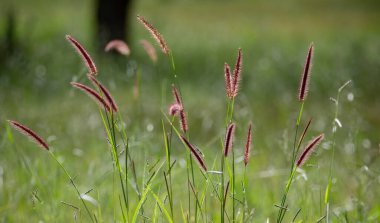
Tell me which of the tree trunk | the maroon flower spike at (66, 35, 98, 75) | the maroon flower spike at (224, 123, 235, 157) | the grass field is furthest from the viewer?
the tree trunk

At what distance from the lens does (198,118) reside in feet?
25.2

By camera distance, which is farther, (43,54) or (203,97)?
(43,54)

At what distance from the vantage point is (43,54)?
381 inches

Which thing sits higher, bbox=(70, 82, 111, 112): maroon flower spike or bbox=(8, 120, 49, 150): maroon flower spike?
bbox=(70, 82, 111, 112): maroon flower spike

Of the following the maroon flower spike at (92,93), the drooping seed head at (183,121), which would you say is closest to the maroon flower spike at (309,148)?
the drooping seed head at (183,121)

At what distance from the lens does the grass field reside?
12.3 feet

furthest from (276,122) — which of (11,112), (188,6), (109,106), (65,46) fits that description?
(188,6)

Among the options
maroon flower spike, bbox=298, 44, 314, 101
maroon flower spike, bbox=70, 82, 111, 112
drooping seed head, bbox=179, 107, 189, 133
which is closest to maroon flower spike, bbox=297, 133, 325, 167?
maroon flower spike, bbox=298, 44, 314, 101

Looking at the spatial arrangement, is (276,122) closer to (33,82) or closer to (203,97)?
(203,97)

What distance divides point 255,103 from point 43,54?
316 cm

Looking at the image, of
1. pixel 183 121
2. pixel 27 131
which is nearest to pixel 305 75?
pixel 183 121

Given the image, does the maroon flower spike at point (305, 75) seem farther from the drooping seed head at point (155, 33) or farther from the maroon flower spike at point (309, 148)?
the drooping seed head at point (155, 33)

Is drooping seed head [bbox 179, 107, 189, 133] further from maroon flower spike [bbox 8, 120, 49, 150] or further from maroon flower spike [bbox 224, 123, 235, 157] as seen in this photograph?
maroon flower spike [bbox 8, 120, 49, 150]

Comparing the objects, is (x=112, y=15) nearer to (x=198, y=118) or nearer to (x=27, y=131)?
(x=198, y=118)
